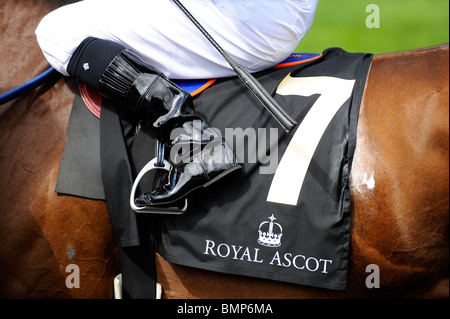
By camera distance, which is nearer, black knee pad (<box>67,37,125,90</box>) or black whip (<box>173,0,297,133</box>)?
black whip (<box>173,0,297,133</box>)

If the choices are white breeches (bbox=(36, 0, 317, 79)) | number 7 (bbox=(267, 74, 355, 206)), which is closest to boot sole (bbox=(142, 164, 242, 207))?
number 7 (bbox=(267, 74, 355, 206))

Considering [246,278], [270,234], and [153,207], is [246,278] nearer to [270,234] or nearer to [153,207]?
[270,234]

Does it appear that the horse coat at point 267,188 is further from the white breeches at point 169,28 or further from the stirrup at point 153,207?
the white breeches at point 169,28

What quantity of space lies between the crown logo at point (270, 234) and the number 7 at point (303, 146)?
10 centimetres

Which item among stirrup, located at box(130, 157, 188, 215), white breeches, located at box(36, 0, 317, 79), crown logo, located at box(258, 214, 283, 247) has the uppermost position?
white breeches, located at box(36, 0, 317, 79)

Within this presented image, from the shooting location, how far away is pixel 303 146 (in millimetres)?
2027

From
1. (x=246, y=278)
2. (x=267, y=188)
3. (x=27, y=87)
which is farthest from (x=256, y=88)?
(x=27, y=87)

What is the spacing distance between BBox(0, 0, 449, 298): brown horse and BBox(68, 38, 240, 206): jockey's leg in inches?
11.5

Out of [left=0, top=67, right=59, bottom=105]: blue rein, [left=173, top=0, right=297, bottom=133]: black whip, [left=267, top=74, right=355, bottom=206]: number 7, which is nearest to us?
[left=173, top=0, right=297, bottom=133]: black whip

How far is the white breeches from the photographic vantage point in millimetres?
2102

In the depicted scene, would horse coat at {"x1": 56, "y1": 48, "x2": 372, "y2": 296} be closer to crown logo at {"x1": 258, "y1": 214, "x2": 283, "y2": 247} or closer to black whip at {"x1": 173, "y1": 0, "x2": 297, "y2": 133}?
crown logo at {"x1": 258, "y1": 214, "x2": 283, "y2": 247}

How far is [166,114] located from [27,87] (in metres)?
0.66
